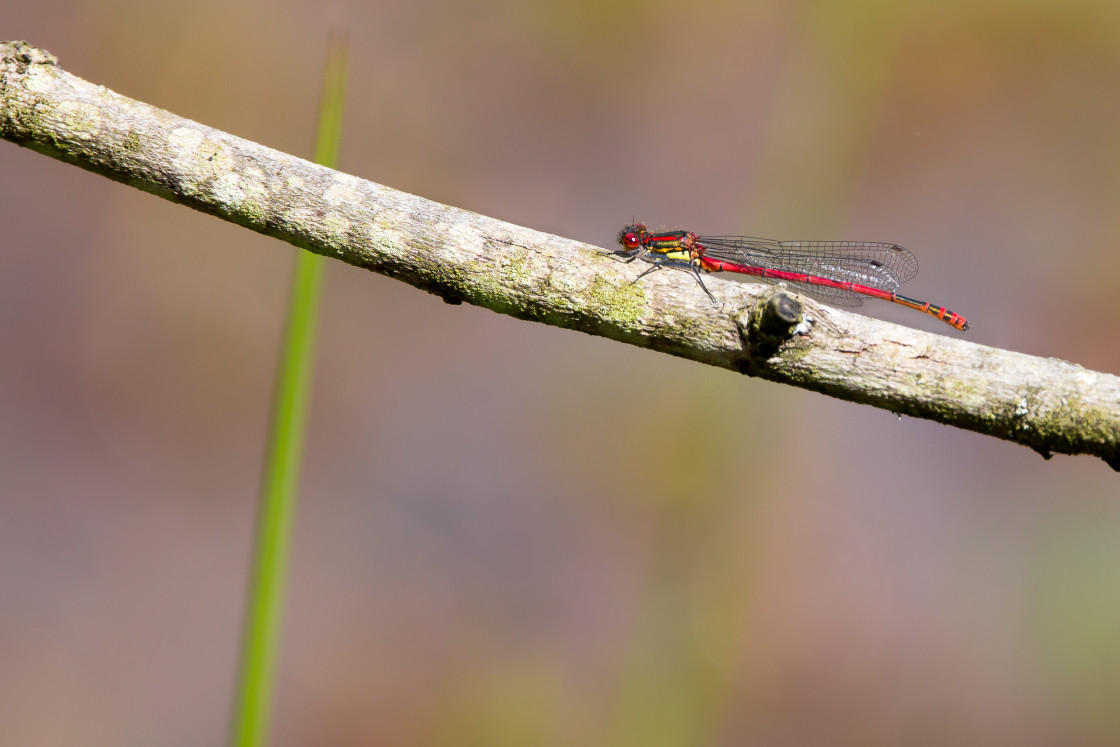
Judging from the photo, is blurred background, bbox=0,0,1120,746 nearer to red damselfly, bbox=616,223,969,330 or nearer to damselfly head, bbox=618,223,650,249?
red damselfly, bbox=616,223,969,330

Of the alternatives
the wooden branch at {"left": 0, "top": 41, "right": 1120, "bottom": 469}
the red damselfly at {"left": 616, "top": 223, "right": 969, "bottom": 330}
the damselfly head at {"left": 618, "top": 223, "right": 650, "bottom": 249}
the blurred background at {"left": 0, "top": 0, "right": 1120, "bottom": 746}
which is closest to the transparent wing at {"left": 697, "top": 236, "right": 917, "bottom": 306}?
the red damselfly at {"left": 616, "top": 223, "right": 969, "bottom": 330}

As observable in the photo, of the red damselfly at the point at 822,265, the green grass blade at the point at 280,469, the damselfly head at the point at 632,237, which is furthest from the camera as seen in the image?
the red damselfly at the point at 822,265

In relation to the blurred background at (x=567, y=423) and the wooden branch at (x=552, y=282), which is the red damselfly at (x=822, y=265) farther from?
the wooden branch at (x=552, y=282)

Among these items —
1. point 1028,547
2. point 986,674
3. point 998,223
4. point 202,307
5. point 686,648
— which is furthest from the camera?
point 998,223

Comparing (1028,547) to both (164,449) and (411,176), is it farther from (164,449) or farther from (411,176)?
(164,449)

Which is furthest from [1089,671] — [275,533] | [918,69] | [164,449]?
[164,449]

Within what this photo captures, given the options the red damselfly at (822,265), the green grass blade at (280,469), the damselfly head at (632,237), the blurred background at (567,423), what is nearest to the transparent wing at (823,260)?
the red damselfly at (822,265)
